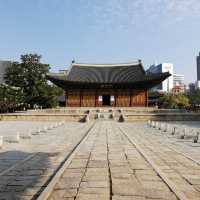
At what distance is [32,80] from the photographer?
45219mm

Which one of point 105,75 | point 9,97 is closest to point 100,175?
point 9,97

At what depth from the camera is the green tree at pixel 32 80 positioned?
44.6 meters

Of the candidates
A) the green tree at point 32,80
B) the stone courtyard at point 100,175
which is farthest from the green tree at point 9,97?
the stone courtyard at point 100,175

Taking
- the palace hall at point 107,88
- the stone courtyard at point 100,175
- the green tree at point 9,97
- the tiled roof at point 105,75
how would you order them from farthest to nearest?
the green tree at point 9,97 → the palace hall at point 107,88 → the tiled roof at point 105,75 → the stone courtyard at point 100,175

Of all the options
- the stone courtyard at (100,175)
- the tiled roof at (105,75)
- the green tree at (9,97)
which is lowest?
the stone courtyard at (100,175)

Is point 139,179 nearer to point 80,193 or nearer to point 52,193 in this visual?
point 80,193

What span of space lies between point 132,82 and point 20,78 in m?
17.0

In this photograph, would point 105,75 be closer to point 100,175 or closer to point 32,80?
point 32,80

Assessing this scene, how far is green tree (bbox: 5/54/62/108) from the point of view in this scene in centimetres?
4459

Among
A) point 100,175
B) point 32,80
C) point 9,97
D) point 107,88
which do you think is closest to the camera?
point 100,175

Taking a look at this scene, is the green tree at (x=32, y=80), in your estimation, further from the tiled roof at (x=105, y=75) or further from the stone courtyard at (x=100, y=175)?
the stone courtyard at (x=100, y=175)

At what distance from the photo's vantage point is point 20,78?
4500 centimetres

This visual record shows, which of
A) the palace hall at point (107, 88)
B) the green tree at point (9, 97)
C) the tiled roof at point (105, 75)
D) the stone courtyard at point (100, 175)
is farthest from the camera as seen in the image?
the green tree at point (9, 97)

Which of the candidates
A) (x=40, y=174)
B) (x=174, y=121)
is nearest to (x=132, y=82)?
(x=174, y=121)
